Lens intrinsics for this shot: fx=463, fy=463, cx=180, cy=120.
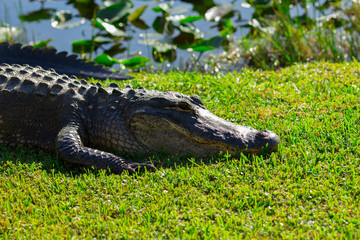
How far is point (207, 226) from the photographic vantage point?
127 inches

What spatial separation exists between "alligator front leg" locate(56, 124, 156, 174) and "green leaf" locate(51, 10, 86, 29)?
19.2ft

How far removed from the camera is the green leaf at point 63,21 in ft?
31.7

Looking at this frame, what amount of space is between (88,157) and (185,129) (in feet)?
2.97

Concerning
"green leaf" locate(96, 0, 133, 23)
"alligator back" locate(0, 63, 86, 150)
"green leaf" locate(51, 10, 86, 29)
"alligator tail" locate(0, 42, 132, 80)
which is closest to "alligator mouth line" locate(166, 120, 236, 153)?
"alligator back" locate(0, 63, 86, 150)

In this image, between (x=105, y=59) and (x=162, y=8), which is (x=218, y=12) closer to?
(x=162, y=8)

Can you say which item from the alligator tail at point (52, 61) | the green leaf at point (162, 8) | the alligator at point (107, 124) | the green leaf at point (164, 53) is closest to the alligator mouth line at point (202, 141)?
the alligator at point (107, 124)

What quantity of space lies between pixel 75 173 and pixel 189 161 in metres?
1.03

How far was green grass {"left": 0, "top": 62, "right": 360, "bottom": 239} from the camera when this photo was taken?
324 centimetres

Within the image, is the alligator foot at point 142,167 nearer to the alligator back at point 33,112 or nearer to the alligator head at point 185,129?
the alligator head at point 185,129

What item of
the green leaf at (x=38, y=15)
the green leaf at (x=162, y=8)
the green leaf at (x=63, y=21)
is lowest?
the green leaf at (x=38, y=15)

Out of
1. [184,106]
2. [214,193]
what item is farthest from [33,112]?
[214,193]

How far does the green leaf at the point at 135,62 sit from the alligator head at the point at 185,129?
10.6ft

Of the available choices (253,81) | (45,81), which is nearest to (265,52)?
(253,81)

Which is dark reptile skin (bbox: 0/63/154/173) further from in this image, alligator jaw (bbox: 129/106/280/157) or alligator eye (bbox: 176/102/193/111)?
alligator eye (bbox: 176/102/193/111)
